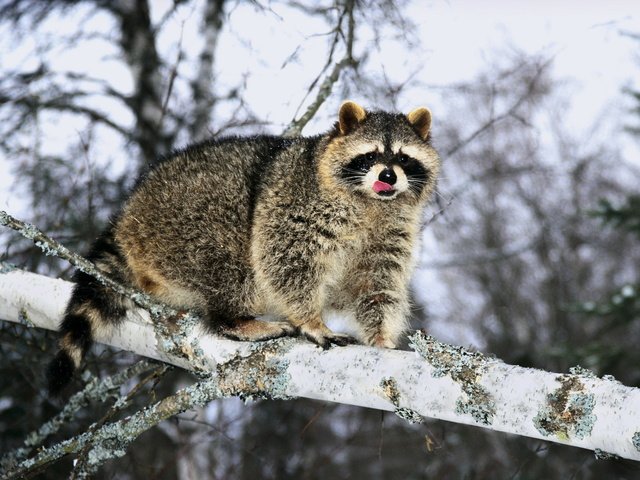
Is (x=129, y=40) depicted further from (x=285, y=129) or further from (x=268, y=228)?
(x=268, y=228)

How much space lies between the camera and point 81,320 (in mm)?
3725

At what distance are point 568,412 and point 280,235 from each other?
1.87m

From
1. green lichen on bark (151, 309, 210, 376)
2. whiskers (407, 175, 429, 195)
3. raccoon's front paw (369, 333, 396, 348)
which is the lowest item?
green lichen on bark (151, 309, 210, 376)

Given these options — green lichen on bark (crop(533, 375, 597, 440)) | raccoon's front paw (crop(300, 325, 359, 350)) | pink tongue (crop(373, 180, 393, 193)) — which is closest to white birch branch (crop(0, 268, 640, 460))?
green lichen on bark (crop(533, 375, 597, 440))

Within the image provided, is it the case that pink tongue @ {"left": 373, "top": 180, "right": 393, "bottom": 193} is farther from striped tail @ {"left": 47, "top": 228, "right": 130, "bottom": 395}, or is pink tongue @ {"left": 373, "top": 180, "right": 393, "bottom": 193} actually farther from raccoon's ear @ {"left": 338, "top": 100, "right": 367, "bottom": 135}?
striped tail @ {"left": 47, "top": 228, "right": 130, "bottom": 395}

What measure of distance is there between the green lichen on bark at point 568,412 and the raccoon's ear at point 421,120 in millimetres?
2157

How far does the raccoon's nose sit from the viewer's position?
383 centimetres

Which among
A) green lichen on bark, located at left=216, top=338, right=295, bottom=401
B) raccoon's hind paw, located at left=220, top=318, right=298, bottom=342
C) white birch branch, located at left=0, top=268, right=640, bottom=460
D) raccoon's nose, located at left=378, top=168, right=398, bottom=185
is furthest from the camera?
raccoon's nose, located at left=378, top=168, right=398, bottom=185

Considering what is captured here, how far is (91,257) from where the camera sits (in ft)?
13.6

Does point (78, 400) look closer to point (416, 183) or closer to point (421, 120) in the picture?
point (416, 183)

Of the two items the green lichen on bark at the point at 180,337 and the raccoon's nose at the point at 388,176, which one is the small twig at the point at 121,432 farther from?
the raccoon's nose at the point at 388,176

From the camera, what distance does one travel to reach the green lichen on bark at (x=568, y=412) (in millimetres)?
2309

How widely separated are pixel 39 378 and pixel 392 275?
243 cm

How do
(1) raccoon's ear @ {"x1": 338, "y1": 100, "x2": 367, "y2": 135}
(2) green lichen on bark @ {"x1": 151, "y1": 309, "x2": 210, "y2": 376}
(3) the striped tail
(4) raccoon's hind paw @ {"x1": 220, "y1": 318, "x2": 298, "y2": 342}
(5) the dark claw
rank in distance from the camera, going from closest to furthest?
(5) the dark claw
(2) green lichen on bark @ {"x1": 151, "y1": 309, "x2": 210, "y2": 376}
(3) the striped tail
(4) raccoon's hind paw @ {"x1": 220, "y1": 318, "x2": 298, "y2": 342}
(1) raccoon's ear @ {"x1": 338, "y1": 100, "x2": 367, "y2": 135}
